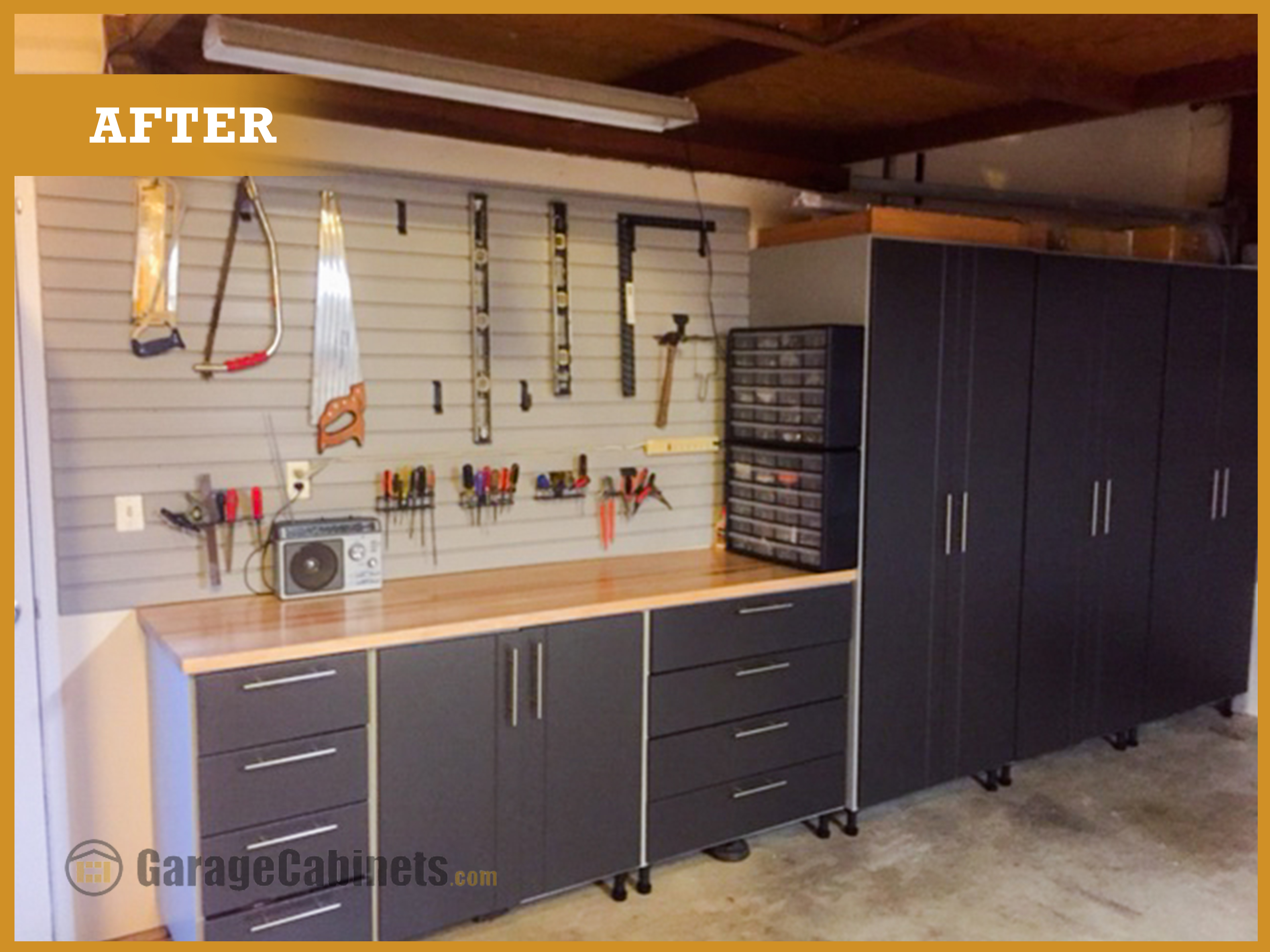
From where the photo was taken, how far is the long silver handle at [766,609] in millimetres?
3195

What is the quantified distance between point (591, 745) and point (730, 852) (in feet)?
2.23

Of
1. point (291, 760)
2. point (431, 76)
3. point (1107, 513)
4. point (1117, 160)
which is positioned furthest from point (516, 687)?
point (1117, 160)

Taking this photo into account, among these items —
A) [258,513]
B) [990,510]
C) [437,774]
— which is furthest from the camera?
[990,510]

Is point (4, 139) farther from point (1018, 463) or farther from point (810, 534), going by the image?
point (1018, 463)

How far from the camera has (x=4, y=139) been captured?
8.46ft

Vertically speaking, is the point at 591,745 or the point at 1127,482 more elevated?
the point at 1127,482

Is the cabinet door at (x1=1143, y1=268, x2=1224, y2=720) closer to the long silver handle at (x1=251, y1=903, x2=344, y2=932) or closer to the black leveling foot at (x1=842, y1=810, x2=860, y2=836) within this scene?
the black leveling foot at (x1=842, y1=810, x2=860, y2=836)

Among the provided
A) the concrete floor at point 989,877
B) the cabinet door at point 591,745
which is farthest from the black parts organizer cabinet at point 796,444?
the concrete floor at point 989,877

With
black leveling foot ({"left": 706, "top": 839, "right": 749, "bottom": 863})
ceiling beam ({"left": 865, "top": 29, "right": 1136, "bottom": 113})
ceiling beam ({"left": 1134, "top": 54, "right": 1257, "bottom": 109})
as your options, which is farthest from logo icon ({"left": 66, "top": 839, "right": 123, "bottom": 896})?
ceiling beam ({"left": 1134, "top": 54, "right": 1257, "bottom": 109})

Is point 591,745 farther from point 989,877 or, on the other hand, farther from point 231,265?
point 231,265

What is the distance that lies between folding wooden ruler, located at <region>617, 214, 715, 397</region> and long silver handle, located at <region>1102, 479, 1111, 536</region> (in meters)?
1.86

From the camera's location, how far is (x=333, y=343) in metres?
3.01

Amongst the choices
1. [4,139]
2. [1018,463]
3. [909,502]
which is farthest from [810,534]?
[4,139]

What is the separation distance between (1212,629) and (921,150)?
2357 mm
